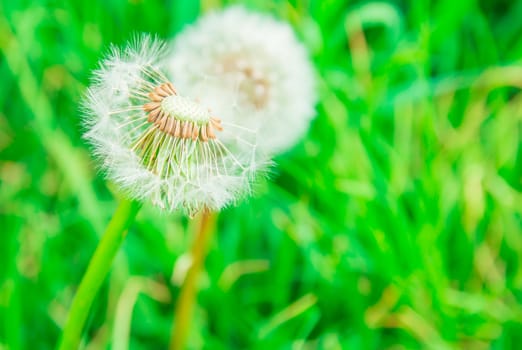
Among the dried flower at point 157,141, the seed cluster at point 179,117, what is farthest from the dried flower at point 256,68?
the seed cluster at point 179,117

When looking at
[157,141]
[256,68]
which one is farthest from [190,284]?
[157,141]

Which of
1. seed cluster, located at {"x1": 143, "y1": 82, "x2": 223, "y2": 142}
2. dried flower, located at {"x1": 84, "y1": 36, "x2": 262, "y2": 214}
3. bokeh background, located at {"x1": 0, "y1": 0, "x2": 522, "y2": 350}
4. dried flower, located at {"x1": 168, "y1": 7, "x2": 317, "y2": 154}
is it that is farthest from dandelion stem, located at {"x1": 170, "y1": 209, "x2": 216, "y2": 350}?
seed cluster, located at {"x1": 143, "y1": 82, "x2": 223, "y2": 142}

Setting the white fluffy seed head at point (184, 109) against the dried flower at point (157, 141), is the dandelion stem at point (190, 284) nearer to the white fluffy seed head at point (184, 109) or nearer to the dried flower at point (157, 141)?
the dried flower at point (157, 141)

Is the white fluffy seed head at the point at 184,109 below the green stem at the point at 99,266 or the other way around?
the other way around

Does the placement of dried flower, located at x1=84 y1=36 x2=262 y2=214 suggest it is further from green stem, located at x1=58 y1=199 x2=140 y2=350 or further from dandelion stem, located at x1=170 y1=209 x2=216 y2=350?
dandelion stem, located at x1=170 y1=209 x2=216 y2=350

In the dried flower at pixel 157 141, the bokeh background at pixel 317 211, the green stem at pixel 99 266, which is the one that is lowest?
the green stem at pixel 99 266

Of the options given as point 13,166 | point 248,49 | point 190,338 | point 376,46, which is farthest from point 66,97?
point 376,46

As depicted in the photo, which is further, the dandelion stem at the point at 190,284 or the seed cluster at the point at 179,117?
the dandelion stem at the point at 190,284
